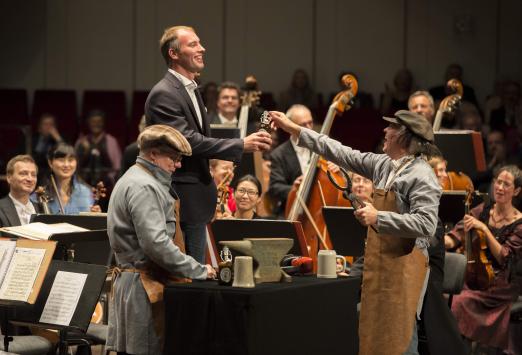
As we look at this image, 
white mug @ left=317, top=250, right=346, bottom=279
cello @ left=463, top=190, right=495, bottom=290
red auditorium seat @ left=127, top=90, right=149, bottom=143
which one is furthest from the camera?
red auditorium seat @ left=127, top=90, right=149, bottom=143

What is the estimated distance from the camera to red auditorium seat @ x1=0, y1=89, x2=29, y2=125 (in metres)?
10.2

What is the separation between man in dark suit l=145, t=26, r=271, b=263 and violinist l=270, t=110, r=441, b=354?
34 centimetres

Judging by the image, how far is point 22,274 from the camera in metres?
4.30

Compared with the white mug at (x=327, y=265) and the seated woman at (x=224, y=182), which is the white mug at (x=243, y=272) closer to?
the white mug at (x=327, y=265)

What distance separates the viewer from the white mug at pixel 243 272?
11.5ft

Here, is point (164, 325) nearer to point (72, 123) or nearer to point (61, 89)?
point (72, 123)

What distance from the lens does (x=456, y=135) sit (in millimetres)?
6121

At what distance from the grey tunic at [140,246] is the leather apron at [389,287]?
0.87 metres

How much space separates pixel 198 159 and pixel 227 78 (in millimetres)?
6967

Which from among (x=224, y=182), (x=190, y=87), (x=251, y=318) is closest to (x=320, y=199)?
(x=224, y=182)

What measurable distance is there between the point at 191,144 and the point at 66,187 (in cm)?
260

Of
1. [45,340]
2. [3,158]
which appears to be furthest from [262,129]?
[3,158]

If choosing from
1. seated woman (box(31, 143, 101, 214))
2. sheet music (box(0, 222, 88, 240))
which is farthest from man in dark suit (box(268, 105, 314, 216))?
sheet music (box(0, 222, 88, 240))

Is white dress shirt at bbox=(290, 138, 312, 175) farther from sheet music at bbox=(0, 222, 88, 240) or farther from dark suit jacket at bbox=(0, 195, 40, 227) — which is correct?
sheet music at bbox=(0, 222, 88, 240)
